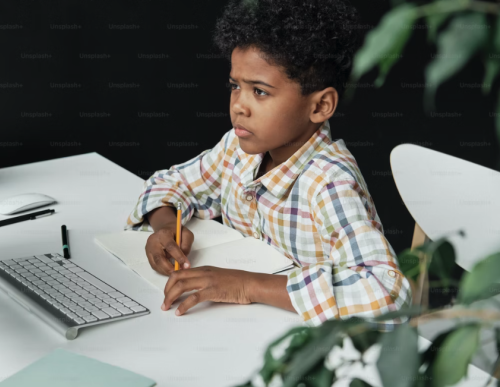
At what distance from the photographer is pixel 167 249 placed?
120 cm

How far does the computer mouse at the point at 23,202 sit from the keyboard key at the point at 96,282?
0.39 m

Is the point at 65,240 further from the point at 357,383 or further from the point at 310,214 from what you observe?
the point at 357,383

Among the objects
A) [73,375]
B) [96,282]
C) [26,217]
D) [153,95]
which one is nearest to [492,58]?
[73,375]

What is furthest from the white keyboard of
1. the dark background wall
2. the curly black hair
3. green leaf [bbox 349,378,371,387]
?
the dark background wall

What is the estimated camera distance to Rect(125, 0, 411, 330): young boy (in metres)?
1.05

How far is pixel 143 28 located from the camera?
2666 mm

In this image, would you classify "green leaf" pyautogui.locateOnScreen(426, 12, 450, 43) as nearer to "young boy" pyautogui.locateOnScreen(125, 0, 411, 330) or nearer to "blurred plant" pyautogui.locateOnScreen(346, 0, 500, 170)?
"blurred plant" pyautogui.locateOnScreen(346, 0, 500, 170)

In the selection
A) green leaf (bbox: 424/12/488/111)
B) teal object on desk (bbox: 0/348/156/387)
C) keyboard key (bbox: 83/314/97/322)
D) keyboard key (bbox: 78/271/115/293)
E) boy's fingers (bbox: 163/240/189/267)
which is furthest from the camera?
boy's fingers (bbox: 163/240/189/267)

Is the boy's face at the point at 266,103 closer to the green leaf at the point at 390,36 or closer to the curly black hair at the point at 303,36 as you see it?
the curly black hair at the point at 303,36

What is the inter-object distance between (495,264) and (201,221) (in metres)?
1.19

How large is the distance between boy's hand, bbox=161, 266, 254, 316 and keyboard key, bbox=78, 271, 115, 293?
0.10 m

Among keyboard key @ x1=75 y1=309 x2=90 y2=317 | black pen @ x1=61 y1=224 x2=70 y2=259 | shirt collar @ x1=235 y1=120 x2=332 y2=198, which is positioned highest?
shirt collar @ x1=235 y1=120 x2=332 y2=198

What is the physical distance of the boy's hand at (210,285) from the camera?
105 cm

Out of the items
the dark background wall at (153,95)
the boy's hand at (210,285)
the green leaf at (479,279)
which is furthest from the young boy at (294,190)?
the dark background wall at (153,95)
